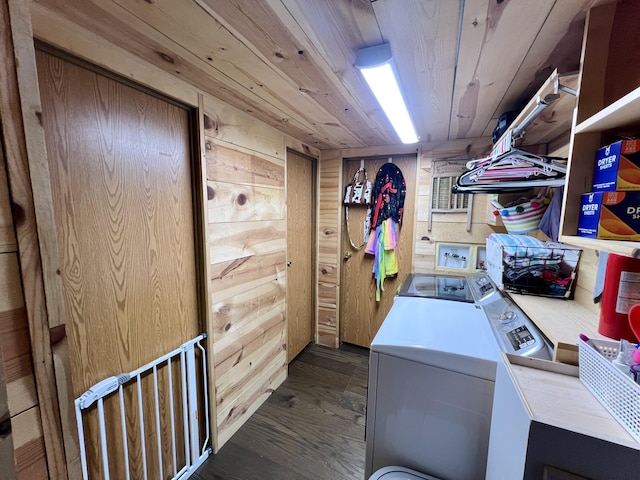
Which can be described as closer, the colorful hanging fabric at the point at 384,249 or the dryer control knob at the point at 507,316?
the dryer control knob at the point at 507,316

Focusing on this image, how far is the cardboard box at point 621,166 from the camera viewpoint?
0.63 m

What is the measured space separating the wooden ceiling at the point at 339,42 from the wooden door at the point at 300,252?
110 cm

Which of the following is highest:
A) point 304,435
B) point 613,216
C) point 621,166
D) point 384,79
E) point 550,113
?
point 384,79

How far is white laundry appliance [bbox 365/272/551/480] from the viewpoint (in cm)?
107

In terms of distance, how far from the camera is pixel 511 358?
846 millimetres

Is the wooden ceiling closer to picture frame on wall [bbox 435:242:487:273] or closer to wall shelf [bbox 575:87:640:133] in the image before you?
wall shelf [bbox 575:87:640:133]

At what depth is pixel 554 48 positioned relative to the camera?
3.22 feet

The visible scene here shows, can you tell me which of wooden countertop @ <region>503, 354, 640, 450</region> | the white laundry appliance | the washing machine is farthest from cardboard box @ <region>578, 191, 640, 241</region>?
the washing machine

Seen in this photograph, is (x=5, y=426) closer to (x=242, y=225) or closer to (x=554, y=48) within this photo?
(x=242, y=225)

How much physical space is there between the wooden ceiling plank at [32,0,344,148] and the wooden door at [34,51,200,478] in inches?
6.3

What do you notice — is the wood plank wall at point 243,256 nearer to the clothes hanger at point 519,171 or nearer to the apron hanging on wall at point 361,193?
the apron hanging on wall at point 361,193

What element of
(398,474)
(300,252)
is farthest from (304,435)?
(300,252)

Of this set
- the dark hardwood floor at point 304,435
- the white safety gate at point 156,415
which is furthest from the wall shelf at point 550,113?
the dark hardwood floor at point 304,435

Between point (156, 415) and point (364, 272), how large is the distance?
7.04ft
